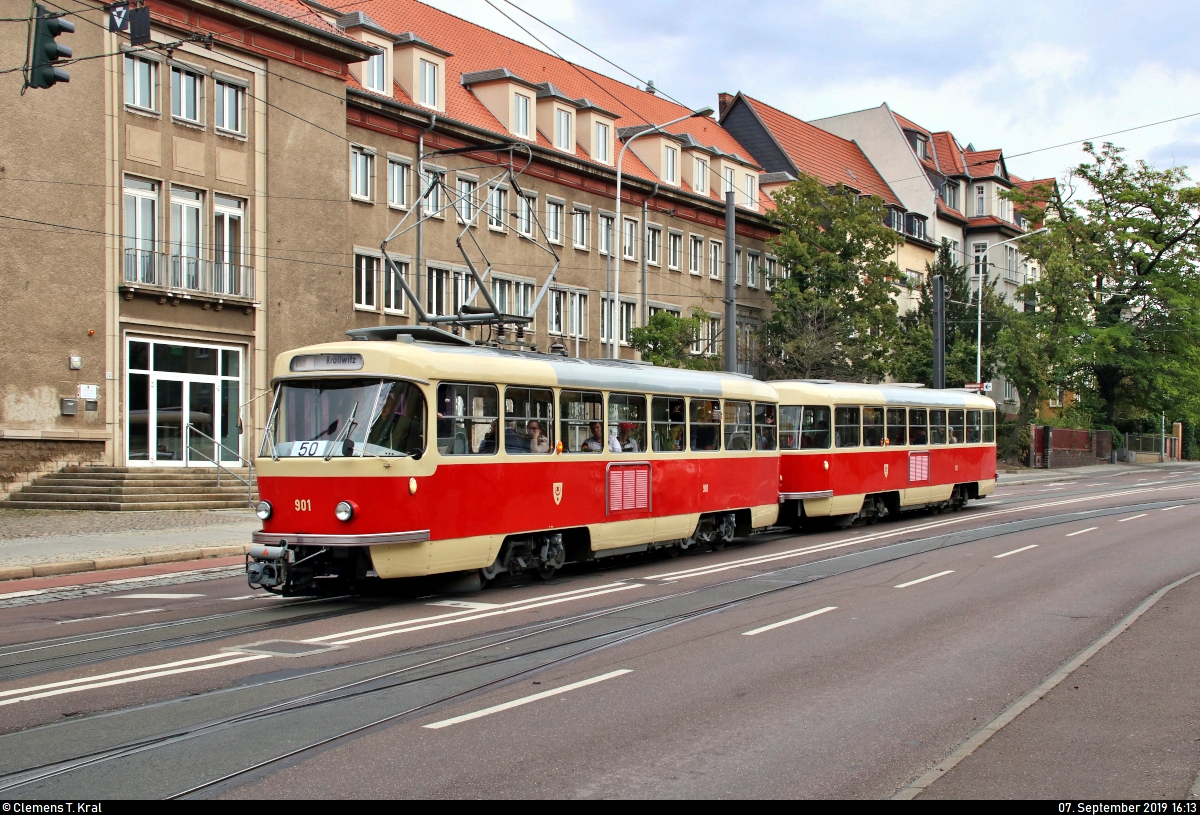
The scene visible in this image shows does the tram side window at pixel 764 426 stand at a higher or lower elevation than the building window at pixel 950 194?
lower

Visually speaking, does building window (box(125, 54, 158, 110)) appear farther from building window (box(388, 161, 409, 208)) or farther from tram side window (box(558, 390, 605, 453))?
tram side window (box(558, 390, 605, 453))

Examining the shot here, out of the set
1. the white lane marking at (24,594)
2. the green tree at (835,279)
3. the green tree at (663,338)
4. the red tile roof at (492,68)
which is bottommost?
the white lane marking at (24,594)

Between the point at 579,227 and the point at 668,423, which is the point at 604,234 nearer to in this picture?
the point at 579,227

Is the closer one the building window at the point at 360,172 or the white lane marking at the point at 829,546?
the white lane marking at the point at 829,546

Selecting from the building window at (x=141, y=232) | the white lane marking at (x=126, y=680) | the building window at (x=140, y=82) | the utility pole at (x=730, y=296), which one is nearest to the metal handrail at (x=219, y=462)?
the building window at (x=141, y=232)

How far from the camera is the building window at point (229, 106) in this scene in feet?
94.1

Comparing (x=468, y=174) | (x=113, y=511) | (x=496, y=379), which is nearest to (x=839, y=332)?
(x=468, y=174)

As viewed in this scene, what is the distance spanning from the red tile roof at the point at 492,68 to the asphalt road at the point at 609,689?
74.1 ft

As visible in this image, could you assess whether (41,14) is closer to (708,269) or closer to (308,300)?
(308,300)

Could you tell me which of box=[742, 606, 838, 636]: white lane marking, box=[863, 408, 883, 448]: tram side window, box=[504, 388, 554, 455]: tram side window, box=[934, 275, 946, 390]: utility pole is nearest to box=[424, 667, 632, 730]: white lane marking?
box=[742, 606, 838, 636]: white lane marking

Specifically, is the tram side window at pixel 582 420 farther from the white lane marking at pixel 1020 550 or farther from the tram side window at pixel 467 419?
the white lane marking at pixel 1020 550

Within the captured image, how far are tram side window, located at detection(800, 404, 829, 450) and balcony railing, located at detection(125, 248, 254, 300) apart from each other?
46.7 ft

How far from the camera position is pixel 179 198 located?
28.0 meters

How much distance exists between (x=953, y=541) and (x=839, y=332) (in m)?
27.5
